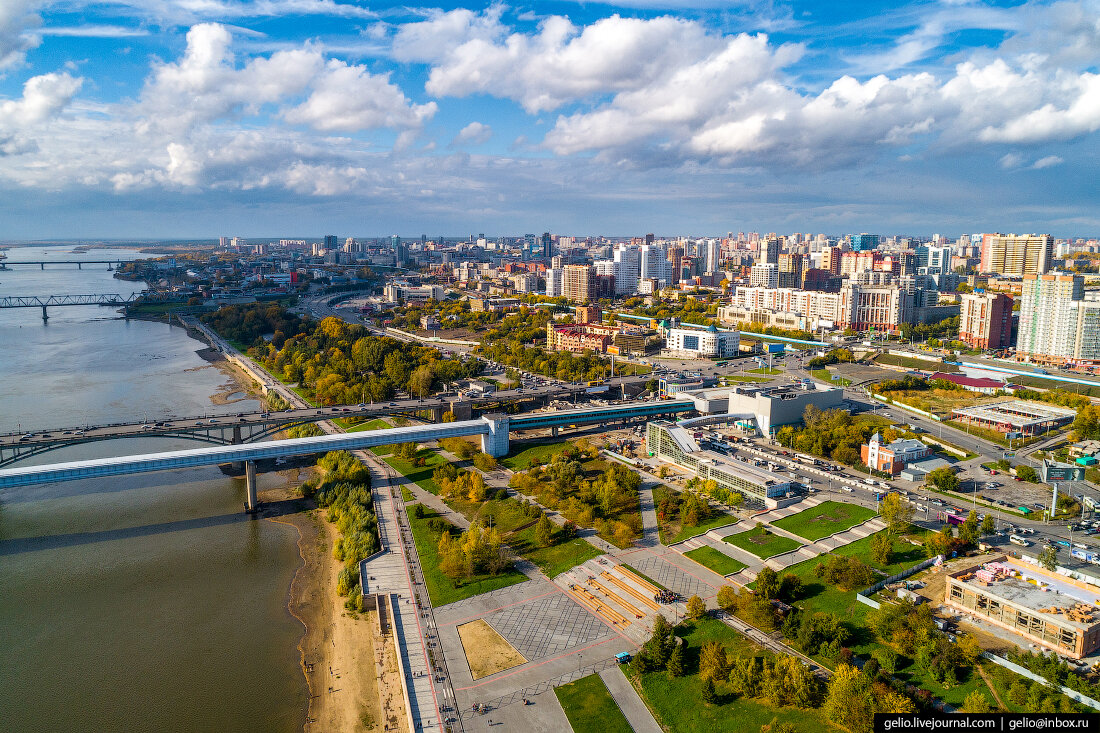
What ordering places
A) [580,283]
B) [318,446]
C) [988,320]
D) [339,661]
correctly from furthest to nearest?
[580,283], [988,320], [318,446], [339,661]

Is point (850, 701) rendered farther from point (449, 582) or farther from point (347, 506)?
point (347, 506)

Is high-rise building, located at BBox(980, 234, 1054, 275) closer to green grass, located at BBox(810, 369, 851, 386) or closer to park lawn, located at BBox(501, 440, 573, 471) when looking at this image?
green grass, located at BBox(810, 369, 851, 386)

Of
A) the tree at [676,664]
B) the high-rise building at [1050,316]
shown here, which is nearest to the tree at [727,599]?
the tree at [676,664]

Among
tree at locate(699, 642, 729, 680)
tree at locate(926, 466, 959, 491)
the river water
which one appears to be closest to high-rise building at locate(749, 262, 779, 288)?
tree at locate(926, 466, 959, 491)

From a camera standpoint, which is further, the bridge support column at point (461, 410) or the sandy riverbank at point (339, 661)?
the bridge support column at point (461, 410)

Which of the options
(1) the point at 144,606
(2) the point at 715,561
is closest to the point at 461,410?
(1) the point at 144,606

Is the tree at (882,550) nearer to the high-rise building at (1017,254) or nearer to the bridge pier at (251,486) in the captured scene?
the bridge pier at (251,486)
